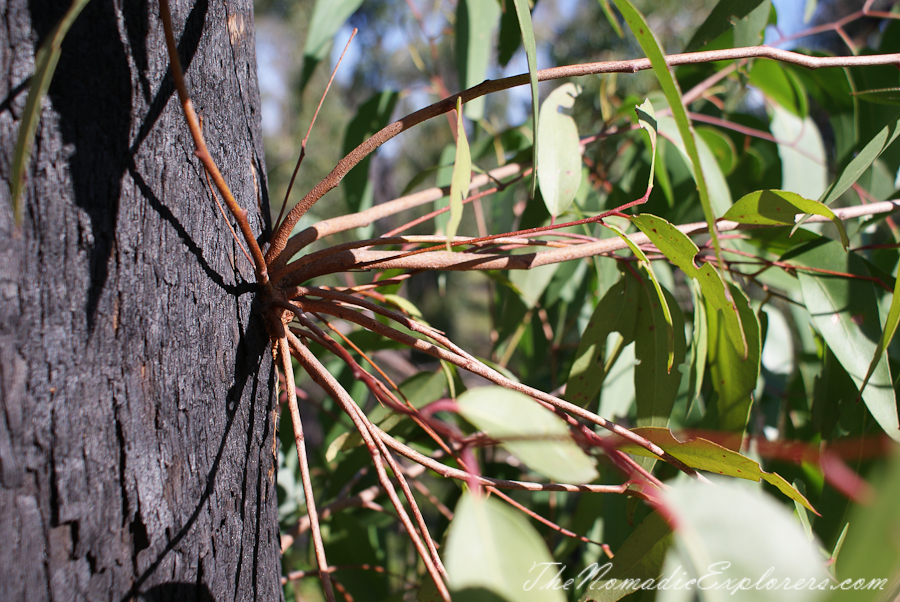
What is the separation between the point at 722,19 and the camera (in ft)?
1.90

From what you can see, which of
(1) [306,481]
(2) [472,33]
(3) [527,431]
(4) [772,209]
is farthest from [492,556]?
(2) [472,33]

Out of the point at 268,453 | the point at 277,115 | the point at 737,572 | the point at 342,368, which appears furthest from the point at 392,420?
the point at 277,115

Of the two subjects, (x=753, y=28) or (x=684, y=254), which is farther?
(x=753, y=28)

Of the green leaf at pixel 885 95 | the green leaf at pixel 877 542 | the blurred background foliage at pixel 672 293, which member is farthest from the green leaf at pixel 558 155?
the green leaf at pixel 877 542

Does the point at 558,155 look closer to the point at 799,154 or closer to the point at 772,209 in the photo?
the point at 772,209

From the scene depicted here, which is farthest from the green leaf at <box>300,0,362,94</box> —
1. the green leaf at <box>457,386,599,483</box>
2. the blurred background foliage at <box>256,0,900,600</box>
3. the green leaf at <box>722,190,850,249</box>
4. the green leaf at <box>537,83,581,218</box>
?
the green leaf at <box>457,386,599,483</box>

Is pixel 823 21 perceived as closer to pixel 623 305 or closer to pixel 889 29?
pixel 889 29

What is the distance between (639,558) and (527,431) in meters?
0.28

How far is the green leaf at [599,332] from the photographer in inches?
20.4

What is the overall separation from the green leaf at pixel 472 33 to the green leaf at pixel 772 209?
16.2 inches

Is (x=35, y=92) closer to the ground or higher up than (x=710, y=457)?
higher up

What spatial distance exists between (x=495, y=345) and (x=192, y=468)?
60cm

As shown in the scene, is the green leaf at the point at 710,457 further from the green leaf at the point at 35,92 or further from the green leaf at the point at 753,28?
the green leaf at the point at 753,28

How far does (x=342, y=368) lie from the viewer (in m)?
0.87
